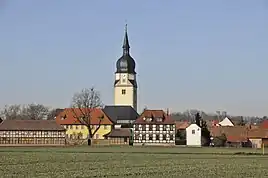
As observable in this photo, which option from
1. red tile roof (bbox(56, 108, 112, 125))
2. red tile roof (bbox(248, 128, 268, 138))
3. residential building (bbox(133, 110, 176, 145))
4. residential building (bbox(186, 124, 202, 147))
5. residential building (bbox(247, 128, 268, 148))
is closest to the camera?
residential building (bbox(247, 128, 268, 148))

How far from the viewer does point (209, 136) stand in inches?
4688

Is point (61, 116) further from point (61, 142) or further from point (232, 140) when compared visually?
point (232, 140)

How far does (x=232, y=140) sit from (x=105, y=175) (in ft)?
294

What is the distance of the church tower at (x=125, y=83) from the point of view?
162625mm

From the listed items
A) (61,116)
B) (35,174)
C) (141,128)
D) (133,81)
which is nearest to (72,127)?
(61,116)

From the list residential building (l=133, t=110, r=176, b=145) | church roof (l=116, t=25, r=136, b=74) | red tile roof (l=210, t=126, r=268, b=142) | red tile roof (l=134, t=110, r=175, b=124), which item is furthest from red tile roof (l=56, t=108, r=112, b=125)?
church roof (l=116, t=25, r=136, b=74)

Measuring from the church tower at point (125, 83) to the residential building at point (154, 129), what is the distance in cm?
3782

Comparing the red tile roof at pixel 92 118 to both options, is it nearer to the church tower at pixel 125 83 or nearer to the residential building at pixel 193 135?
the residential building at pixel 193 135

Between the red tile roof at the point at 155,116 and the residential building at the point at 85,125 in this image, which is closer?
the red tile roof at the point at 155,116

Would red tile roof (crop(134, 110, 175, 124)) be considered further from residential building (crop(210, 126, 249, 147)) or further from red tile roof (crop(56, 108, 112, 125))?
red tile roof (crop(56, 108, 112, 125))

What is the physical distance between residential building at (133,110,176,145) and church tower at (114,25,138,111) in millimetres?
37822

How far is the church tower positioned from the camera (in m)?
163

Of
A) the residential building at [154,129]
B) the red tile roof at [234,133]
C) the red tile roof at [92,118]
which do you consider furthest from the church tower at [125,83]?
the red tile roof at [234,133]

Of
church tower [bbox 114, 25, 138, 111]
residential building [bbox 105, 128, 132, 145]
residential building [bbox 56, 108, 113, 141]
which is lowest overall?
residential building [bbox 105, 128, 132, 145]
